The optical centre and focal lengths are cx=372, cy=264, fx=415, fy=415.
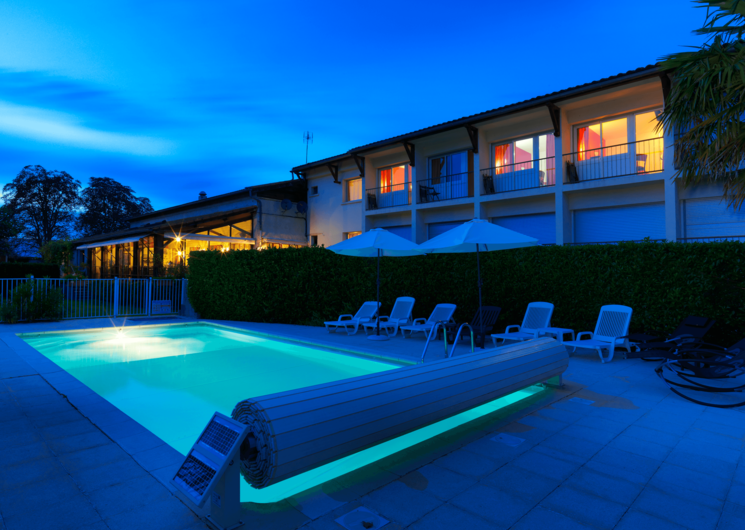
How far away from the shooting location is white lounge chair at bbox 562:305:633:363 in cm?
734

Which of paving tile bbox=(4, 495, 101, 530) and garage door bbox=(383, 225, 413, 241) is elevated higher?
garage door bbox=(383, 225, 413, 241)

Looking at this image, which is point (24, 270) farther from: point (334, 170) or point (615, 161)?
point (615, 161)

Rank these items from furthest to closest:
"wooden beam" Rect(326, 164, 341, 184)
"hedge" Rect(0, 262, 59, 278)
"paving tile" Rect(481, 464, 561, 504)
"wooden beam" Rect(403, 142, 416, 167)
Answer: "wooden beam" Rect(326, 164, 341, 184) < "hedge" Rect(0, 262, 59, 278) < "wooden beam" Rect(403, 142, 416, 167) < "paving tile" Rect(481, 464, 561, 504)

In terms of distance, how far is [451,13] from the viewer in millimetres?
22281

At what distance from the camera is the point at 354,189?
22.1 metres

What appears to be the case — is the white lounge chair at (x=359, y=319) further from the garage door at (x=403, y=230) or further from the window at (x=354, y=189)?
the window at (x=354, y=189)

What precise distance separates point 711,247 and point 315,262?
32.0 ft

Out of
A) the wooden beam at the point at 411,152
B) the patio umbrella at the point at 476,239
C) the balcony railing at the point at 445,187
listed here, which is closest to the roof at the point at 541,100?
the wooden beam at the point at 411,152

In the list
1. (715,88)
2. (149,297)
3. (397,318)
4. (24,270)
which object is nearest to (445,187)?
(397,318)

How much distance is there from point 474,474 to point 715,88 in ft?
19.6

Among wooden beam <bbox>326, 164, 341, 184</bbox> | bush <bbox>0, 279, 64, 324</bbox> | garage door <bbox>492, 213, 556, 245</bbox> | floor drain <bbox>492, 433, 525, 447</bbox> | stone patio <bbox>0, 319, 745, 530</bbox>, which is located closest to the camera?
stone patio <bbox>0, 319, 745, 530</bbox>

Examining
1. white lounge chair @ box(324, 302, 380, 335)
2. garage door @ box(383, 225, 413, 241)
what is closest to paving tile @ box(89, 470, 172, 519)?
white lounge chair @ box(324, 302, 380, 335)

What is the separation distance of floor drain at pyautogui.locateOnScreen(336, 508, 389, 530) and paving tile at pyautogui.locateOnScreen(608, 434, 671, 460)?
2.28 meters

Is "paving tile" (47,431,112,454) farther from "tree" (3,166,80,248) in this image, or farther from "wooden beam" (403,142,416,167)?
"tree" (3,166,80,248)
